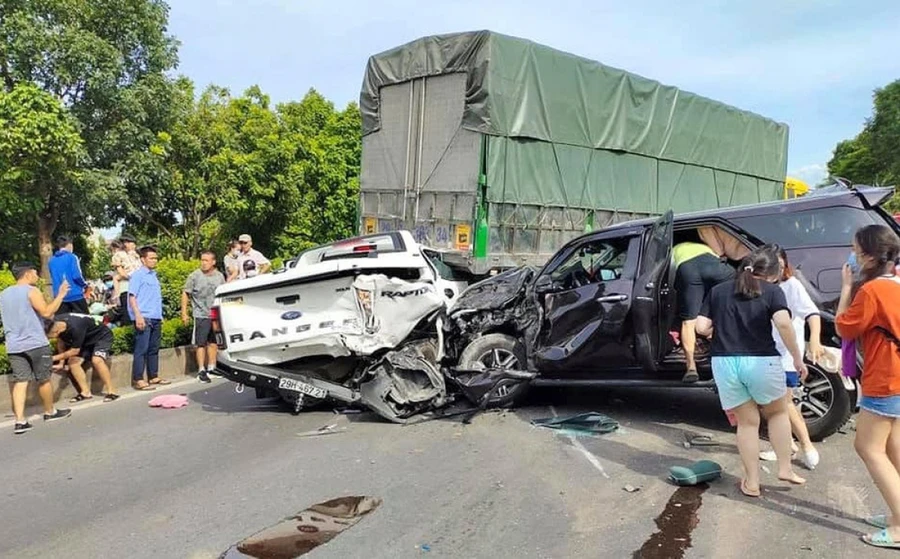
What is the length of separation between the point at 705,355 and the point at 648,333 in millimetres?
508

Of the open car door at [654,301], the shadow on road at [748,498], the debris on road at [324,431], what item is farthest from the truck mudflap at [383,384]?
the open car door at [654,301]

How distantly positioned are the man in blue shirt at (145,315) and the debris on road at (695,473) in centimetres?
622

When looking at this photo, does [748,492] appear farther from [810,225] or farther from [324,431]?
[324,431]

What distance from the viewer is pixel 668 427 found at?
596cm

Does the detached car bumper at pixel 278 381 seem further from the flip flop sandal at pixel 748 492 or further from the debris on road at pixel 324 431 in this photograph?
the flip flop sandal at pixel 748 492

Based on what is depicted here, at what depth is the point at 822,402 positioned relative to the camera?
17.7 feet

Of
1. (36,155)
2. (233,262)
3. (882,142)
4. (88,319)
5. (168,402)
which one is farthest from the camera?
(882,142)

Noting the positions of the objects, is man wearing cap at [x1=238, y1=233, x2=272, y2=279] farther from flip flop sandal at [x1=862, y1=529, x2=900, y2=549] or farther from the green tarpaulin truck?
flip flop sandal at [x1=862, y1=529, x2=900, y2=549]

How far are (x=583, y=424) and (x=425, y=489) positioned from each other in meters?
1.90

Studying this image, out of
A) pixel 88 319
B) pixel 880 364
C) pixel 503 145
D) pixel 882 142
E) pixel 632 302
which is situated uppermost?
pixel 882 142

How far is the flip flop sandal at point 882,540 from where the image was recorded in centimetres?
355

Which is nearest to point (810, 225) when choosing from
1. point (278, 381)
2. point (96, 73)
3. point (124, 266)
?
point (278, 381)

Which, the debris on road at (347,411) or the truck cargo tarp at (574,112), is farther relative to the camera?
the truck cargo tarp at (574,112)

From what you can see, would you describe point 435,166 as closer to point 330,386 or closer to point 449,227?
point 449,227
